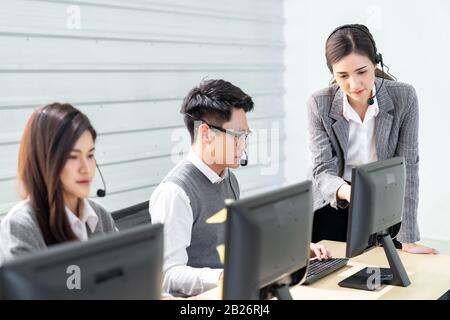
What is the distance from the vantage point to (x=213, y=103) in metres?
2.39

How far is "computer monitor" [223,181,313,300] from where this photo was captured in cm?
152

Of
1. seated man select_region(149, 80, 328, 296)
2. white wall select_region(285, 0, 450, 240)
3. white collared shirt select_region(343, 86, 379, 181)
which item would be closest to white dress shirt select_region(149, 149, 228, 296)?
seated man select_region(149, 80, 328, 296)

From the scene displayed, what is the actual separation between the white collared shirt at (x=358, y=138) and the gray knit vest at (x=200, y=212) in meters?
0.71

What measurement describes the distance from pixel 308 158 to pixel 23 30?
8.41 feet

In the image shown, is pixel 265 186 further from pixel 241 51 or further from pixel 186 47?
pixel 186 47

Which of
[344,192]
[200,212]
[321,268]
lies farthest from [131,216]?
[344,192]

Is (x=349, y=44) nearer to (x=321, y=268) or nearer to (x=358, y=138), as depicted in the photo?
(x=358, y=138)

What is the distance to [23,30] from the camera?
315 cm

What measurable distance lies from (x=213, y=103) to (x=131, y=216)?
0.48 m

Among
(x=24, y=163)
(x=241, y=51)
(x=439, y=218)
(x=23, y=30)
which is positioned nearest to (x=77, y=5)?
→ (x=23, y=30)

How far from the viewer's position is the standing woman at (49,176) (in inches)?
68.4

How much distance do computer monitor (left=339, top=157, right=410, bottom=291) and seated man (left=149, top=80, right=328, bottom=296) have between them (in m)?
0.26

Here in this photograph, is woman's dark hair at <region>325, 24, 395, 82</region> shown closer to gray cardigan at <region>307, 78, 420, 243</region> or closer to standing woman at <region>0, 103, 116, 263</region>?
gray cardigan at <region>307, 78, 420, 243</region>

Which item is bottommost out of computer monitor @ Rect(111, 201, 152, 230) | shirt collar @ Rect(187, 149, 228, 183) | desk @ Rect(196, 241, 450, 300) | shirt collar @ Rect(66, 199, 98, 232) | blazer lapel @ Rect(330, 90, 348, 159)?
desk @ Rect(196, 241, 450, 300)
